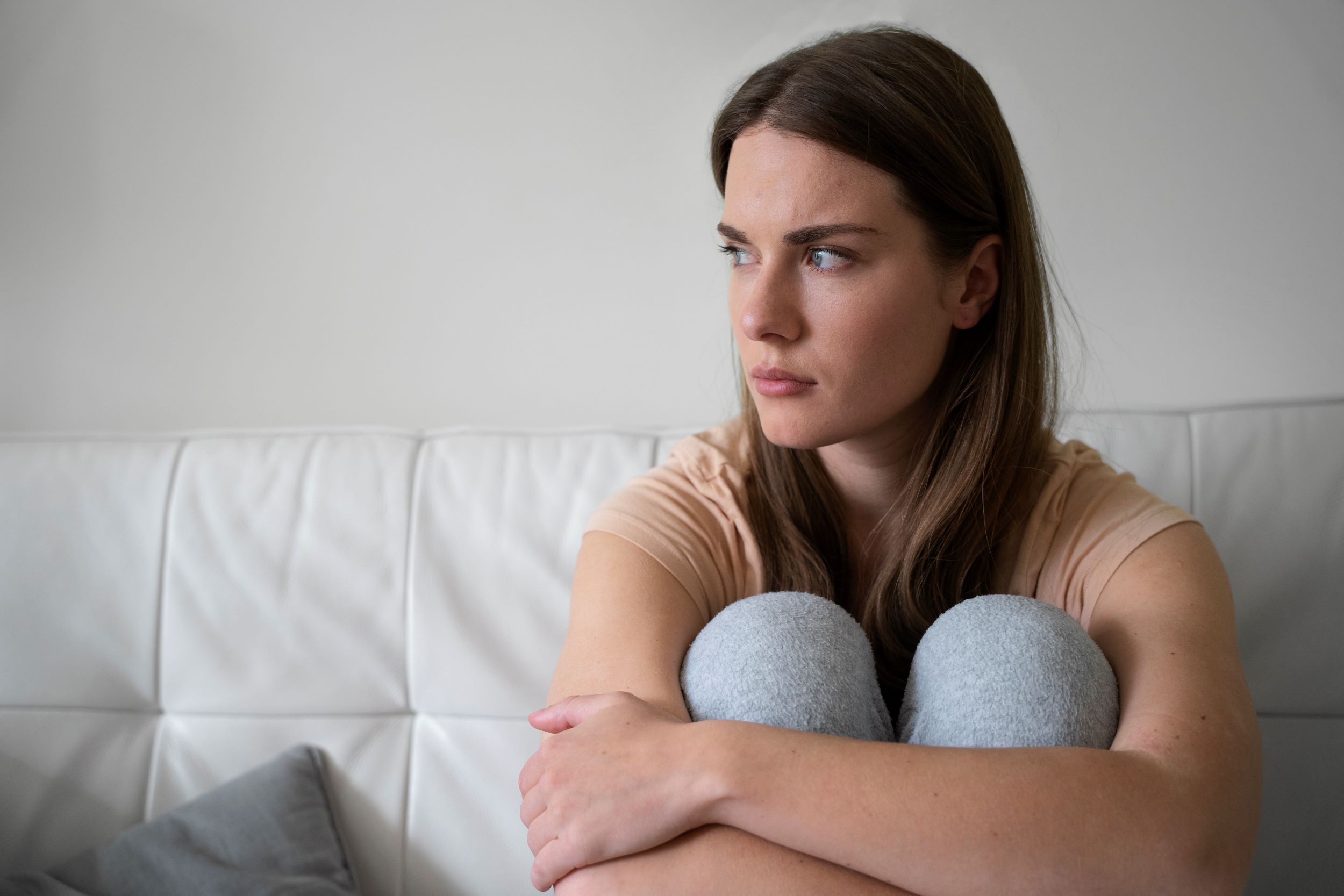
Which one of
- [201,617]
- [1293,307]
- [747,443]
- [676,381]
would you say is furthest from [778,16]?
[201,617]

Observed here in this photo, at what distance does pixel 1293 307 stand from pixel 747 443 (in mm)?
954

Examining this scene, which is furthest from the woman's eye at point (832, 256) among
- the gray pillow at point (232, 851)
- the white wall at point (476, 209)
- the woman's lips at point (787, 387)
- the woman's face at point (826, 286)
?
the gray pillow at point (232, 851)

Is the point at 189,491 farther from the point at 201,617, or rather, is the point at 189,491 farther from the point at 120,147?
the point at 120,147

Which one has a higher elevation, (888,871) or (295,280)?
(295,280)

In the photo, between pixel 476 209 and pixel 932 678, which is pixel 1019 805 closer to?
pixel 932 678

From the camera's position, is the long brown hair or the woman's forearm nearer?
the woman's forearm

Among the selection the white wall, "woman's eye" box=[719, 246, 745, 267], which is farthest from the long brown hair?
the white wall

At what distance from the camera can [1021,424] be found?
1065 mm

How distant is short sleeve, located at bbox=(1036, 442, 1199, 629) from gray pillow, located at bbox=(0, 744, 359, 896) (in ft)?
3.07

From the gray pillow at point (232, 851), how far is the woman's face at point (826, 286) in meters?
0.79

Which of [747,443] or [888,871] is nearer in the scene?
[888,871]

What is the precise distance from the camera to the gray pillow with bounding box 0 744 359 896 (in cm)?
112

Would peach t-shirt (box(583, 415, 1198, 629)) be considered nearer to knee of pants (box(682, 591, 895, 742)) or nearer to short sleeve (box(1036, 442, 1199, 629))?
short sleeve (box(1036, 442, 1199, 629))

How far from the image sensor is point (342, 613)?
4.24ft
